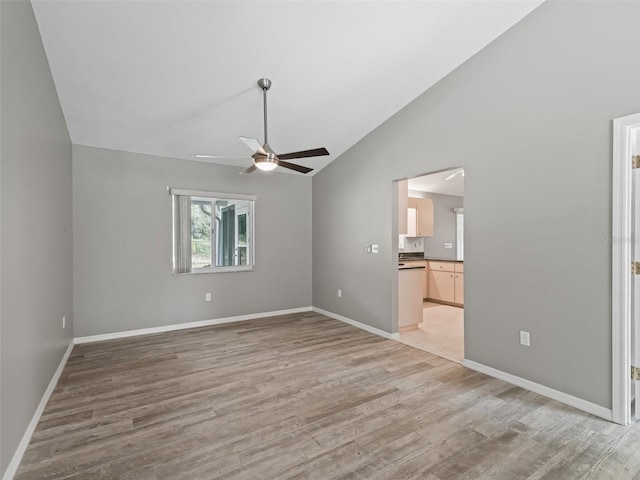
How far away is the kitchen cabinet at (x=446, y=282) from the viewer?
6.28 meters

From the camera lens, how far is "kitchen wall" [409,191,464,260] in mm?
7613

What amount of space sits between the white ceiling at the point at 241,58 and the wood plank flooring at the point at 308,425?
9.29ft

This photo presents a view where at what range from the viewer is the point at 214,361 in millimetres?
3545

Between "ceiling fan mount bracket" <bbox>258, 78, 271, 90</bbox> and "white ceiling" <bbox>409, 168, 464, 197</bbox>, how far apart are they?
3638 mm

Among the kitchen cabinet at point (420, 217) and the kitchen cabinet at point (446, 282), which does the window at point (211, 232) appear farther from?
the kitchen cabinet at point (446, 282)

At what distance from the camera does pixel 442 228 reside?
7.71 meters

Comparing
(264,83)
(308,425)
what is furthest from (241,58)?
(308,425)

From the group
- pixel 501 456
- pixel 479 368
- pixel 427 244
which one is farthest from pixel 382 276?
pixel 427 244

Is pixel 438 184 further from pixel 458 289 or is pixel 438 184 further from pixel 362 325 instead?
pixel 362 325

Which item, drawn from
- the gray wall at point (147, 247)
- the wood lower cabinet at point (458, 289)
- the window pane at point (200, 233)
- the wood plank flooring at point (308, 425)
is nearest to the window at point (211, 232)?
the window pane at point (200, 233)

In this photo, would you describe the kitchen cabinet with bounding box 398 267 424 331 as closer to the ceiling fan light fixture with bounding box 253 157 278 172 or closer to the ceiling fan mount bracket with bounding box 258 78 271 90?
the ceiling fan light fixture with bounding box 253 157 278 172

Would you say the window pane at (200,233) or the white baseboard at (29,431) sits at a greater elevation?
the window pane at (200,233)

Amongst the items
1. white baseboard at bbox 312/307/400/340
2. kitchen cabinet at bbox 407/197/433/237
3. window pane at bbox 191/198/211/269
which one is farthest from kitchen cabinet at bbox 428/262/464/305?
window pane at bbox 191/198/211/269

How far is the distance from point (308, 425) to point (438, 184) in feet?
19.1
